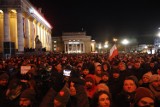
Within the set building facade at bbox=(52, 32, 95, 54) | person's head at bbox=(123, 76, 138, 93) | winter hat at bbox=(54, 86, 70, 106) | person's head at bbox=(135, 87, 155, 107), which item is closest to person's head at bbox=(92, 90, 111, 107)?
person's head at bbox=(135, 87, 155, 107)

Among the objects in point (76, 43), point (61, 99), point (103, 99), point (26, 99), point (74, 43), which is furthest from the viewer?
point (76, 43)

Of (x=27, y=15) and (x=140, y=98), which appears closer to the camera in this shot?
(x=140, y=98)

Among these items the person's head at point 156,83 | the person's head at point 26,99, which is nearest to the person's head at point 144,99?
the person's head at point 26,99

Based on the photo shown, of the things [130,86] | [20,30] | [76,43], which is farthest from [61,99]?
[76,43]

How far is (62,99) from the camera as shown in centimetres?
561

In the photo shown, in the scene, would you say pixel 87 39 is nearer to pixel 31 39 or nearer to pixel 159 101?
pixel 31 39

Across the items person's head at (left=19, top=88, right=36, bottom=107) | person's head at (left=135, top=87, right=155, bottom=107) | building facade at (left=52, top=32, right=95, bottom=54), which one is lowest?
person's head at (left=19, top=88, right=36, bottom=107)

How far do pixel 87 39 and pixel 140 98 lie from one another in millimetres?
147640

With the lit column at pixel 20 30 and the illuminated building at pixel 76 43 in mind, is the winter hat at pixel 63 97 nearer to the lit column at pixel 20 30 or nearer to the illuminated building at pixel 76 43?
the lit column at pixel 20 30

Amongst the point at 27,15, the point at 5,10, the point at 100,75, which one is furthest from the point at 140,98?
the point at 27,15

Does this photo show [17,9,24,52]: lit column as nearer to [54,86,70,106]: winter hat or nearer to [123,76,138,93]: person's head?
[123,76,138,93]: person's head

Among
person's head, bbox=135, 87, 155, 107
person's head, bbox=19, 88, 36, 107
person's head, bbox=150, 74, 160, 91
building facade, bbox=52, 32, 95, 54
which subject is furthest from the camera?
building facade, bbox=52, 32, 95, 54

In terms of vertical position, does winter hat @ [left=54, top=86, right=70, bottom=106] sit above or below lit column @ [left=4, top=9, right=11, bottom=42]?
below

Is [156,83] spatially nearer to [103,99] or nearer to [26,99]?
[103,99]
